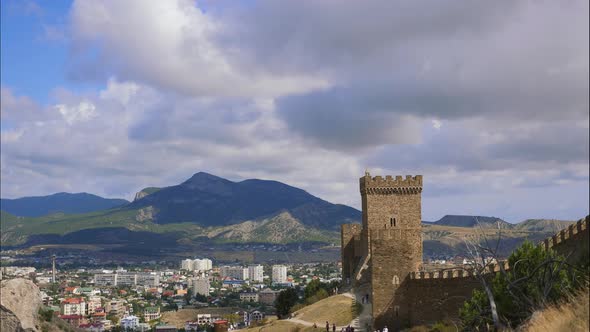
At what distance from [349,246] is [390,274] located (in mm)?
19874

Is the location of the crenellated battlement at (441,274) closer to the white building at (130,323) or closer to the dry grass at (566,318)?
the dry grass at (566,318)

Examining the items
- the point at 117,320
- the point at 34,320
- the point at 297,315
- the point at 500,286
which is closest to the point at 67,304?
the point at 117,320

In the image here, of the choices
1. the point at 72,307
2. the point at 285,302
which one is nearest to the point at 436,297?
the point at 285,302

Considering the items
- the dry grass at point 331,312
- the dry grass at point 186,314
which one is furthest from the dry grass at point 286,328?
the dry grass at point 186,314

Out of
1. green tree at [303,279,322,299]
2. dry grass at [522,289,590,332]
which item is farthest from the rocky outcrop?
dry grass at [522,289,590,332]

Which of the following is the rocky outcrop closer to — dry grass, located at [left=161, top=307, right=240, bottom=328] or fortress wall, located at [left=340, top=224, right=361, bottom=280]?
fortress wall, located at [left=340, top=224, right=361, bottom=280]

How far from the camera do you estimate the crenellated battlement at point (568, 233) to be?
28.4 metres

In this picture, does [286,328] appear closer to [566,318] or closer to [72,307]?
[566,318]

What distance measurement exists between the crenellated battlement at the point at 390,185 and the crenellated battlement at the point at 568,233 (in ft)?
80.4

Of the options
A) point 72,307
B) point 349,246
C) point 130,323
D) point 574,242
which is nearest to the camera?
point 574,242

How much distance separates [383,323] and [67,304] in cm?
16320

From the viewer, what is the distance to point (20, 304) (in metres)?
69.0

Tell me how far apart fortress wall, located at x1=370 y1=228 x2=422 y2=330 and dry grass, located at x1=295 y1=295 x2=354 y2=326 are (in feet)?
13.8

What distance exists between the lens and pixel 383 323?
4153 centimetres
